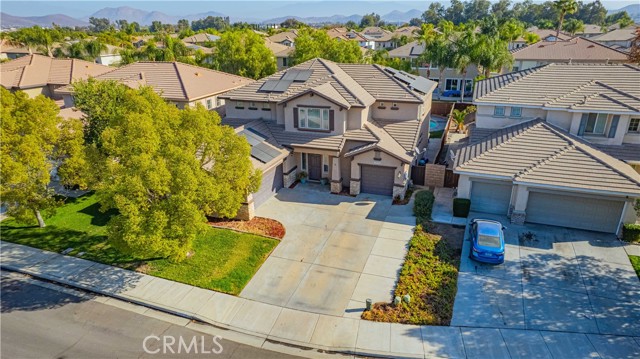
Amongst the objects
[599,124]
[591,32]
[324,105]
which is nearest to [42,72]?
[324,105]

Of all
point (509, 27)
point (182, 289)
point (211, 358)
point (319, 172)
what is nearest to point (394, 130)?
point (319, 172)

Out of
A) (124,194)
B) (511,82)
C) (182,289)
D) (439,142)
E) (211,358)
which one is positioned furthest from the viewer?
(439,142)

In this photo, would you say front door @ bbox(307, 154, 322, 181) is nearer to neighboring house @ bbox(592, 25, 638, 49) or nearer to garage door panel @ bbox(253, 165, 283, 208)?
garage door panel @ bbox(253, 165, 283, 208)

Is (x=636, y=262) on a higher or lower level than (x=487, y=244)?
lower

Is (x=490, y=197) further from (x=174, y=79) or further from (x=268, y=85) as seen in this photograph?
(x=174, y=79)

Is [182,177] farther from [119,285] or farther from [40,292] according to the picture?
[40,292]
